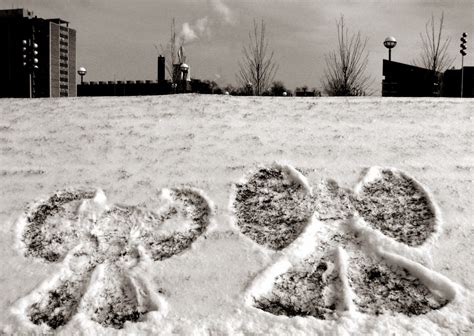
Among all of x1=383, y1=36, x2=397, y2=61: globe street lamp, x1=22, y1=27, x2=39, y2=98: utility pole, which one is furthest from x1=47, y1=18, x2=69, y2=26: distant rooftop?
x1=383, y1=36, x2=397, y2=61: globe street lamp

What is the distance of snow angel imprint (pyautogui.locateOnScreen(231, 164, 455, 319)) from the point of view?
2680mm

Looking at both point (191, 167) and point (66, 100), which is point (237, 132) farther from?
point (66, 100)

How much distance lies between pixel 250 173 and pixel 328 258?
123 centimetres

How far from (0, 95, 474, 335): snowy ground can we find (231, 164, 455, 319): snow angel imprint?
0.01m

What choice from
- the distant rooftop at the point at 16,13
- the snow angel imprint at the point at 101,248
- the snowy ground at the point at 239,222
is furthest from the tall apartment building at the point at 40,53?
the snow angel imprint at the point at 101,248

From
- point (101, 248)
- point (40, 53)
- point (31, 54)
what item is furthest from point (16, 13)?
point (101, 248)

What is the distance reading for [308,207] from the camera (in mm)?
3520

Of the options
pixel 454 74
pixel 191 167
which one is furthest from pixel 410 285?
pixel 454 74

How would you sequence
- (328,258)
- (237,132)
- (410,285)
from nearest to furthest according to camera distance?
(410,285) → (328,258) → (237,132)

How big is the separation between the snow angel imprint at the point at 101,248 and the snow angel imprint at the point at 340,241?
1.72ft

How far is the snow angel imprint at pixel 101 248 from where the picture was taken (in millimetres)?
2680

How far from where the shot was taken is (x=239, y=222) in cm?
341

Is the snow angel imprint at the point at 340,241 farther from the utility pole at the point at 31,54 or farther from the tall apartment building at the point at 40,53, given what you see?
the tall apartment building at the point at 40,53

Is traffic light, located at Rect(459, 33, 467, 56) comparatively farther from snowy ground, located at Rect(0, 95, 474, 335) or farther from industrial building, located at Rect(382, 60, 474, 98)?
snowy ground, located at Rect(0, 95, 474, 335)
